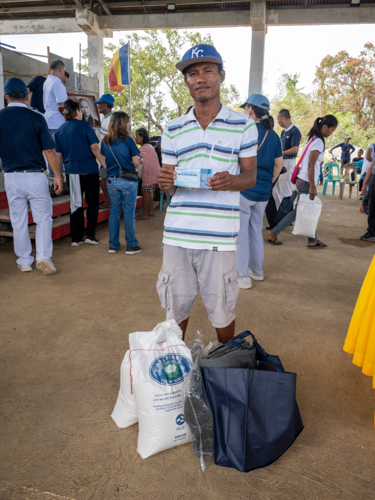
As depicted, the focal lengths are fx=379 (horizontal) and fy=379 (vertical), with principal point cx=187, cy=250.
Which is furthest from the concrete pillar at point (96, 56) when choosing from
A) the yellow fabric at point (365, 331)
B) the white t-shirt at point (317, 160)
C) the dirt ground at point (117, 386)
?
the yellow fabric at point (365, 331)

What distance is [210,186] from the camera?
5.89ft

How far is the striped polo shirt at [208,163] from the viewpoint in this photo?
6.33 ft

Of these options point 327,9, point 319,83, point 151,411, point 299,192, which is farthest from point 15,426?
point 319,83

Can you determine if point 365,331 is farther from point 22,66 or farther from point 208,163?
point 22,66

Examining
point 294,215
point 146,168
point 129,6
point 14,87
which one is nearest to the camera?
point 14,87

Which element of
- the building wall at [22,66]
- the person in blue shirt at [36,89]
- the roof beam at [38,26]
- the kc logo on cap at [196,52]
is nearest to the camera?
the kc logo on cap at [196,52]

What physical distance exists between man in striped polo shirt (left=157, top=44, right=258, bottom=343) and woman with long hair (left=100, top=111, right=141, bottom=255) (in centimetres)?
299

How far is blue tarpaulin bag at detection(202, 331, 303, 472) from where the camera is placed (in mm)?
1656

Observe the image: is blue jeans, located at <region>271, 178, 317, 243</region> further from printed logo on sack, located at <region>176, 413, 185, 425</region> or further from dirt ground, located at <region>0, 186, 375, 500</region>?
printed logo on sack, located at <region>176, 413, 185, 425</region>

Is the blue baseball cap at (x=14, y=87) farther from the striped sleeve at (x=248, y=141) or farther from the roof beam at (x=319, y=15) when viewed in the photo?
the roof beam at (x=319, y=15)

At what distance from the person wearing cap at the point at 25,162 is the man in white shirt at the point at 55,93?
5.56 ft

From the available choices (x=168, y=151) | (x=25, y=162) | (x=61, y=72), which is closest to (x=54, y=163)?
(x=25, y=162)

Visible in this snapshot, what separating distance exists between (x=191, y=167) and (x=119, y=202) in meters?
3.40

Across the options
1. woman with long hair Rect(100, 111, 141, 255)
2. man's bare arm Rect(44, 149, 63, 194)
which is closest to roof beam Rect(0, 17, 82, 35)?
woman with long hair Rect(100, 111, 141, 255)
